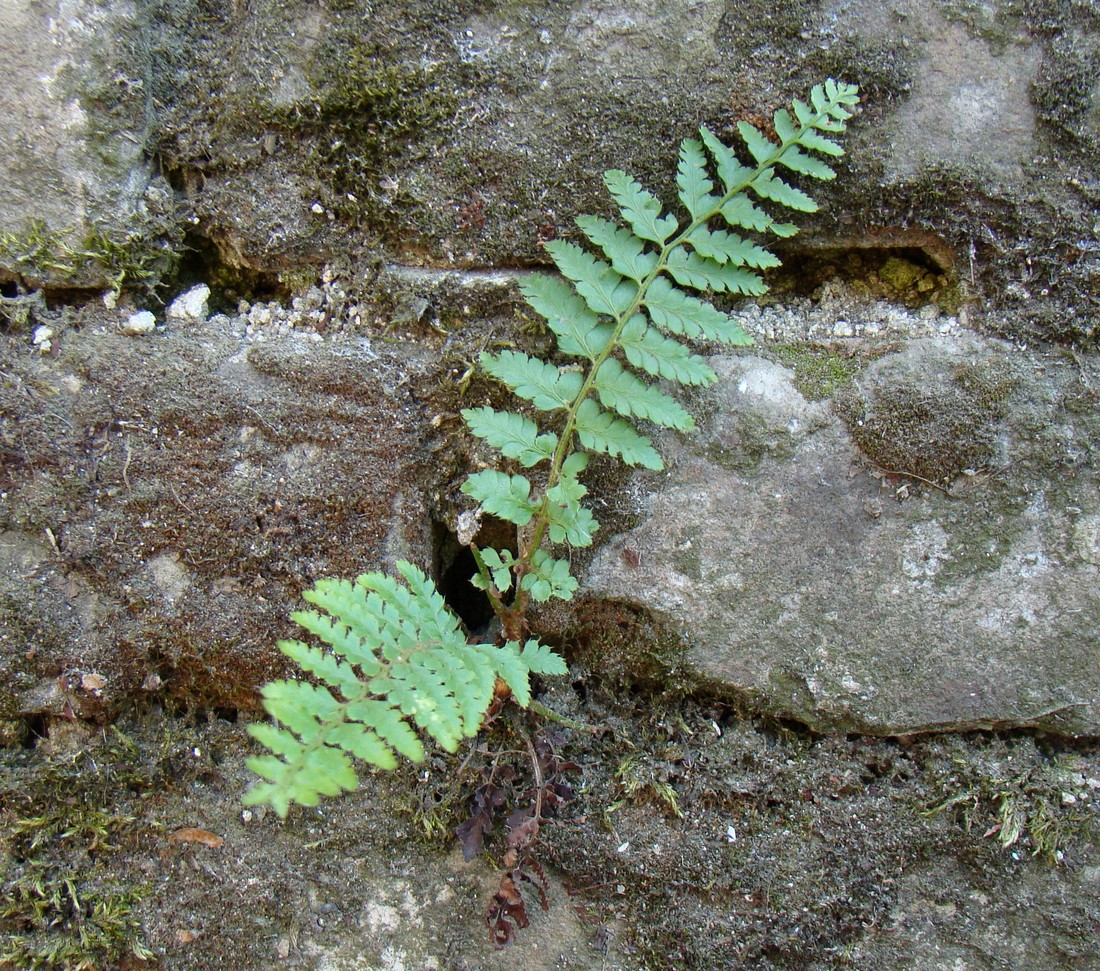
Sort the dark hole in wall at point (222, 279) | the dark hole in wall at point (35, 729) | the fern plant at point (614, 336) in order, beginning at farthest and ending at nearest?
the dark hole in wall at point (222, 279) → the dark hole in wall at point (35, 729) → the fern plant at point (614, 336)

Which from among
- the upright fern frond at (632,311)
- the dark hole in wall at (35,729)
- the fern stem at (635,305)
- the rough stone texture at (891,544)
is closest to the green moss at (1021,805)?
the rough stone texture at (891,544)

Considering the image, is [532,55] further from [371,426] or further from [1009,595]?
[1009,595]

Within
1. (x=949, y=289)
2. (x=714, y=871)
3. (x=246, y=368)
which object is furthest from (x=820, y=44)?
(x=714, y=871)

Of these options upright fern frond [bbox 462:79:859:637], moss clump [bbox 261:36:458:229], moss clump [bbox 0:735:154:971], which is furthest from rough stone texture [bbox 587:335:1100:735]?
moss clump [bbox 0:735:154:971]

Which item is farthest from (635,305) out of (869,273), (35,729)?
(35,729)

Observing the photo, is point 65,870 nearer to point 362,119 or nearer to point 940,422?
point 362,119

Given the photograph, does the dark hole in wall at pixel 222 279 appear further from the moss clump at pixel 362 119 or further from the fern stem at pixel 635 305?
the fern stem at pixel 635 305
